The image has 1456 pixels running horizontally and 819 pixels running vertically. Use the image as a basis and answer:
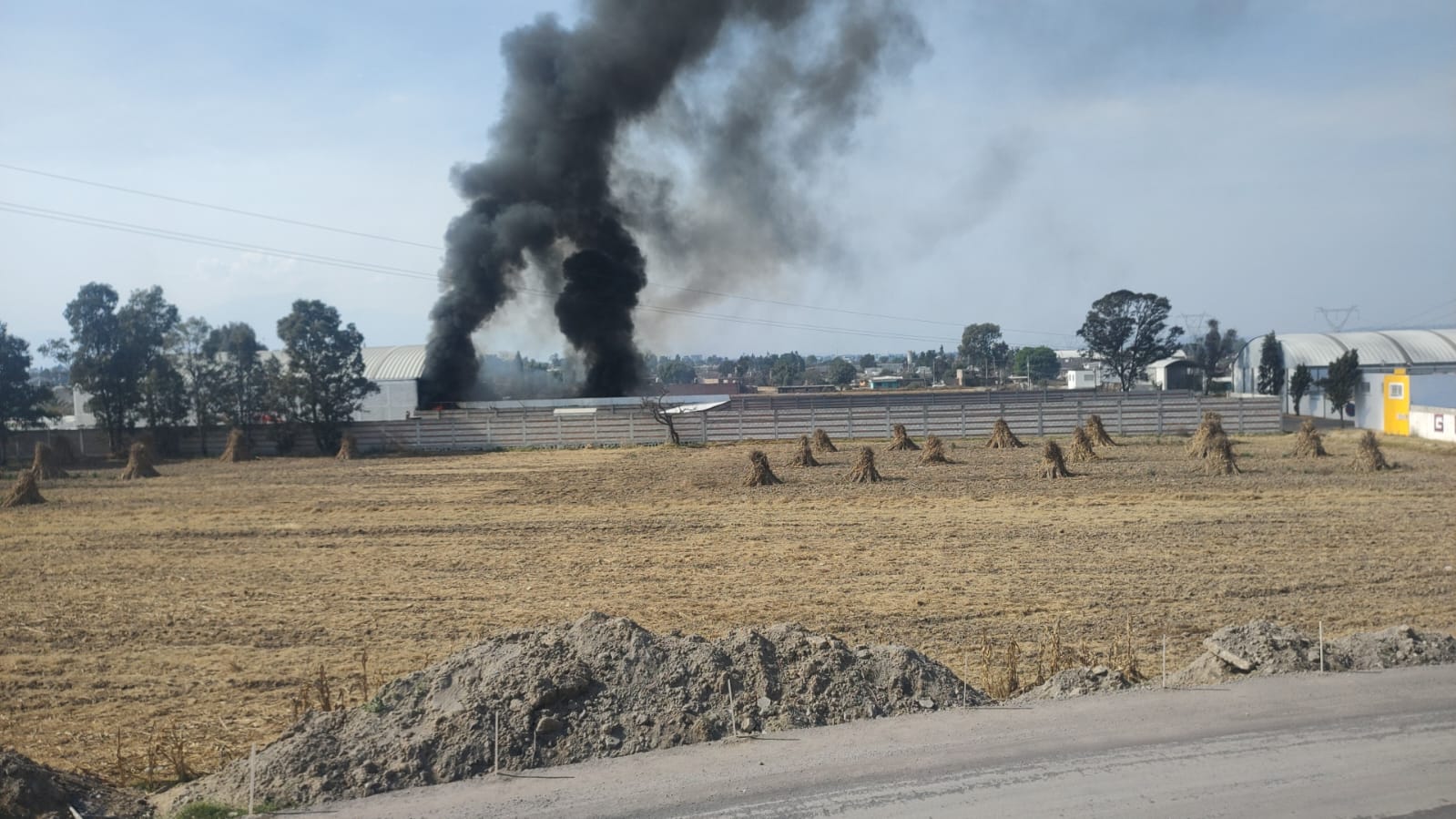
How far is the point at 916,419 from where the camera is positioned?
44.1 m

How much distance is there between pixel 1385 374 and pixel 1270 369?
17.4 m

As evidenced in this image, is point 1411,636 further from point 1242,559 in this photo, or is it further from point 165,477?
point 165,477

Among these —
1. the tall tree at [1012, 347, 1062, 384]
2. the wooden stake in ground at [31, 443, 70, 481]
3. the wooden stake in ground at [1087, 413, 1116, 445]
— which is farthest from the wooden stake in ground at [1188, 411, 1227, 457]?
the tall tree at [1012, 347, 1062, 384]

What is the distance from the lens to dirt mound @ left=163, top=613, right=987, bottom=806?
7207 mm

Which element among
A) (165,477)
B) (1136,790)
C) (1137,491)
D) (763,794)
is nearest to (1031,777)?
(1136,790)

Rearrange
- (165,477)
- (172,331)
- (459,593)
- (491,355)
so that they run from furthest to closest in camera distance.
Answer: (491,355), (172,331), (165,477), (459,593)

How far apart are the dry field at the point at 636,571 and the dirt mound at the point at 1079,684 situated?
169 centimetres

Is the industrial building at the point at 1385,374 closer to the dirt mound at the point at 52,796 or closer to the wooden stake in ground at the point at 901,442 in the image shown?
the wooden stake in ground at the point at 901,442

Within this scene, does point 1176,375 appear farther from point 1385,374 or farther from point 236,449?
point 236,449

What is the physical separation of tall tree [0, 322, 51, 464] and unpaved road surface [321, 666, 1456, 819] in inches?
1687

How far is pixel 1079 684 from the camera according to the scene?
8.74 meters

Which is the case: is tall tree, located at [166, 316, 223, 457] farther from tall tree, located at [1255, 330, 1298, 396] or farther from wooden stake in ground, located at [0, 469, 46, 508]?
tall tree, located at [1255, 330, 1298, 396]

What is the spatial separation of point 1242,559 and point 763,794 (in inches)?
453

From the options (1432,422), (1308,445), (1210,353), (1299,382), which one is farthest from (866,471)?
(1210,353)
